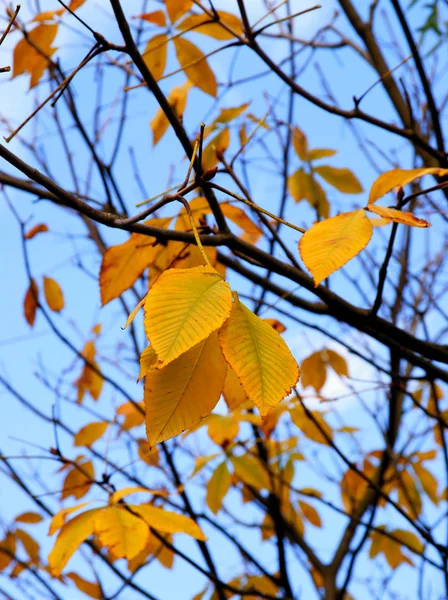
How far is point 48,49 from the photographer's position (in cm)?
107

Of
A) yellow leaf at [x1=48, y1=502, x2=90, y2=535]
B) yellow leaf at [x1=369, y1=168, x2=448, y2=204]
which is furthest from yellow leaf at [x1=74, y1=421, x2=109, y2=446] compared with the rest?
yellow leaf at [x1=369, y1=168, x2=448, y2=204]

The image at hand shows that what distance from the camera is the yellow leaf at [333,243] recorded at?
0.49 m

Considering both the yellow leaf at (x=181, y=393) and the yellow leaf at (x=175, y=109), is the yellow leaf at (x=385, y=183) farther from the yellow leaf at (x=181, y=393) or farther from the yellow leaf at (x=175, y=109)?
the yellow leaf at (x=175, y=109)

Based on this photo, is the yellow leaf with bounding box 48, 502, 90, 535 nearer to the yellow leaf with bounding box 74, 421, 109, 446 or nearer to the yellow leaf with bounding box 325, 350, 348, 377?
the yellow leaf with bounding box 74, 421, 109, 446

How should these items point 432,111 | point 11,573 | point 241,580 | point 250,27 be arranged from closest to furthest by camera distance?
point 250,27 < point 432,111 < point 11,573 < point 241,580

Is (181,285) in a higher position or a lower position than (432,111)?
lower

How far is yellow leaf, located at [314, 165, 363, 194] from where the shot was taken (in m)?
1.18

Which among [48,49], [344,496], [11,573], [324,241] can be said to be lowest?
[11,573]

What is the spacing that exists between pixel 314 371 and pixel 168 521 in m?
0.57

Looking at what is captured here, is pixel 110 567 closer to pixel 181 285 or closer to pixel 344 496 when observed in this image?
pixel 344 496

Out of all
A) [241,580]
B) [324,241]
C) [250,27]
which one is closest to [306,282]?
[324,241]

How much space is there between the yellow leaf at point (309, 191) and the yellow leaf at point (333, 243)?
2.35 feet

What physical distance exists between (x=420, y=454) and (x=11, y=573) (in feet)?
3.52

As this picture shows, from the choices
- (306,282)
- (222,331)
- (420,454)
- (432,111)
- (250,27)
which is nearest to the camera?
(222,331)
